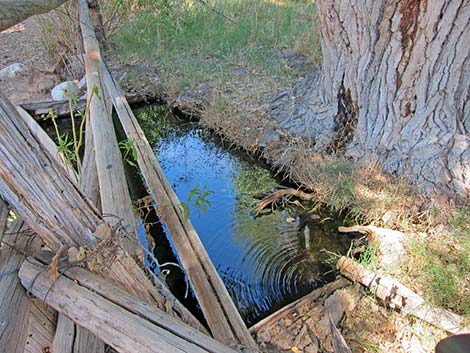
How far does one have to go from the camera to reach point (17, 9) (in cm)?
158

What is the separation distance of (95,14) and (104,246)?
16.8ft

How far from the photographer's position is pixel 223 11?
6.96 meters

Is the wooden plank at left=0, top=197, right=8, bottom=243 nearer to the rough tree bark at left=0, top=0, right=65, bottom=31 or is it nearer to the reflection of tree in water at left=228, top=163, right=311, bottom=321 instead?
the rough tree bark at left=0, top=0, right=65, bottom=31

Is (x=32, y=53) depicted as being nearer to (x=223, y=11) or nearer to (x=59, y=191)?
(x=223, y=11)

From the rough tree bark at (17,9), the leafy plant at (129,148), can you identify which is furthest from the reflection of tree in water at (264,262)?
the rough tree bark at (17,9)

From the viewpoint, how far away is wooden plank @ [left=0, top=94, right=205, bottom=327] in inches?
52.1

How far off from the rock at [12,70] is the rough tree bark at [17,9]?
14.7 feet

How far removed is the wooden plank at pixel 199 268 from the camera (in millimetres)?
1812

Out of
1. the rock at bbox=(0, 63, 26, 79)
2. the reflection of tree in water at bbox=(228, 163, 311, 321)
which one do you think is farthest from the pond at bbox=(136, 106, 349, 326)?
the rock at bbox=(0, 63, 26, 79)

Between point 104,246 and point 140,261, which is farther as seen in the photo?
point 140,261

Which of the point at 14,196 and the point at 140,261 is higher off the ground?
the point at 14,196

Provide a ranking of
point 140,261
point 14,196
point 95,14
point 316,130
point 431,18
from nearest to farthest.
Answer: point 14,196 → point 140,261 → point 431,18 → point 316,130 → point 95,14

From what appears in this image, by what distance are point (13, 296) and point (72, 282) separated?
28cm

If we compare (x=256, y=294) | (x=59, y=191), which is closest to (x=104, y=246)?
(x=59, y=191)
